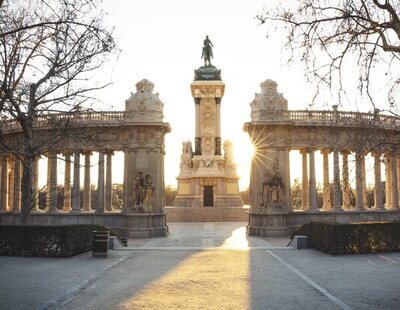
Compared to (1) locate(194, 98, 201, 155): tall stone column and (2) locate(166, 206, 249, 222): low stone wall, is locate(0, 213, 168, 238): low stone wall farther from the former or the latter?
(1) locate(194, 98, 201, 155): tall stone column

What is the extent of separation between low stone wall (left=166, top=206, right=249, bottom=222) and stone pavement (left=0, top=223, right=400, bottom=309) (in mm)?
28236

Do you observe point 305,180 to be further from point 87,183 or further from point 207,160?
point 207,160

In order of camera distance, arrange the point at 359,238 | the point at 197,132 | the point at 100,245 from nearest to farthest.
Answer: the point at 100,245
the point at 359,238
the point at 197,132

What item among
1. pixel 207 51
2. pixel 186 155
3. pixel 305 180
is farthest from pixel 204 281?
pixel 207 51

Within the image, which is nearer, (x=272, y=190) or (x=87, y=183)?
(x=272, y=190)

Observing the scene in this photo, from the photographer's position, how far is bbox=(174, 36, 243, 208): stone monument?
183 ft

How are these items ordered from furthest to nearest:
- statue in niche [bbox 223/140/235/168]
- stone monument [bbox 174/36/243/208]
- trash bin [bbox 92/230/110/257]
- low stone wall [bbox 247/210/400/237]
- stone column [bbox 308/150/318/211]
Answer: statue in niche [bbox 223/140/235/168] → stone monument [bbox 174/36/243/208] → stone column [bbox 308/150/318/211] → low stone wall [bbox 247/210/400/237] → trash bin [bbox 92/230/110/257]

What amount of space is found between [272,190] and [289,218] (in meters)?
2.83

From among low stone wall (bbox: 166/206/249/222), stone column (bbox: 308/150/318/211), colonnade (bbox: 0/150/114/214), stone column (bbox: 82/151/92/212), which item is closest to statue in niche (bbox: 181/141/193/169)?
low stone wall (bbox: 166/206/249/222)

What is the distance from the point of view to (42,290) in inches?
512

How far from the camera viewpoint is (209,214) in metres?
51.0

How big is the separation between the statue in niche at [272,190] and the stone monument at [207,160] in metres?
22.0

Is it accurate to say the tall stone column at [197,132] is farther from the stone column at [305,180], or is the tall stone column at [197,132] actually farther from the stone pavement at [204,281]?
the stone pavement at [204,281]

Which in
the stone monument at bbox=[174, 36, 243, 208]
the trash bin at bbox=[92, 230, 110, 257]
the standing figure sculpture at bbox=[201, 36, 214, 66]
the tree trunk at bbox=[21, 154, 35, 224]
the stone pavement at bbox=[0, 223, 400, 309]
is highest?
the standing figure sculpture at bbox=[201, 36, 214, 66]
